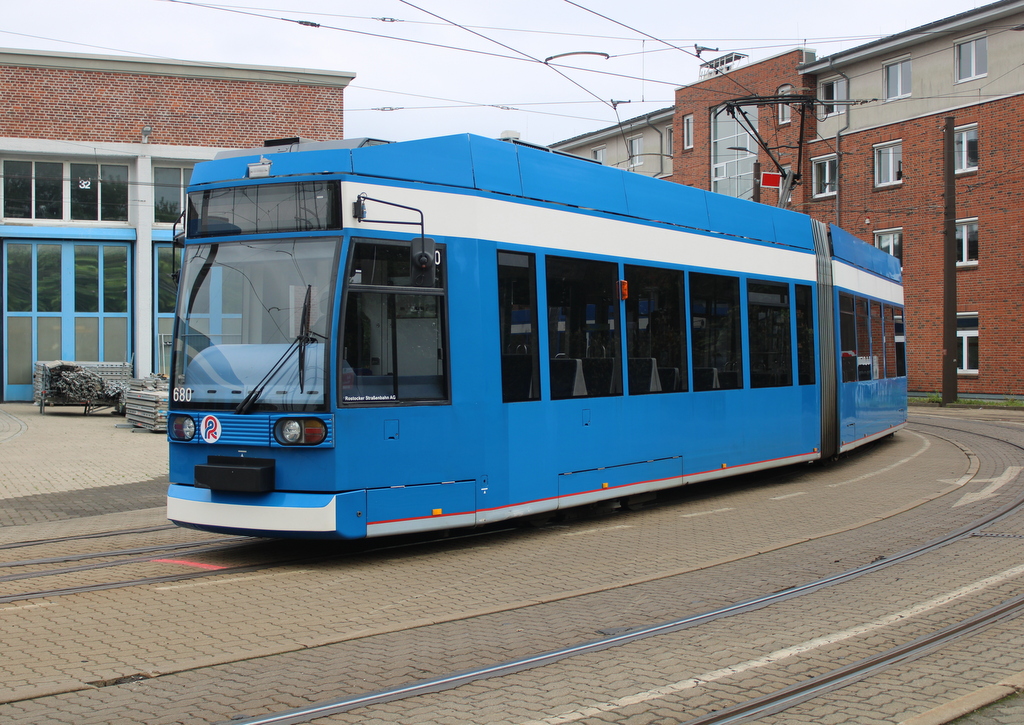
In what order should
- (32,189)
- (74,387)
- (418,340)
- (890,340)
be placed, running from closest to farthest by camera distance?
(418,340), (890,340), (74,387), (32,189)

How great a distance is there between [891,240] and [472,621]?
34.8 m

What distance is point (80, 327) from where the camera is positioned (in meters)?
26.1

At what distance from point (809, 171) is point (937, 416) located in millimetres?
17014

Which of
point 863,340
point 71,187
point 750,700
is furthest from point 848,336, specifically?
point 71,187

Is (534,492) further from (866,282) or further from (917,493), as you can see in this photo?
(866,282)

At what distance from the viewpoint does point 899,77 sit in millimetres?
36125

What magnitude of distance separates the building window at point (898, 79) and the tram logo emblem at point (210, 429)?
114 ft

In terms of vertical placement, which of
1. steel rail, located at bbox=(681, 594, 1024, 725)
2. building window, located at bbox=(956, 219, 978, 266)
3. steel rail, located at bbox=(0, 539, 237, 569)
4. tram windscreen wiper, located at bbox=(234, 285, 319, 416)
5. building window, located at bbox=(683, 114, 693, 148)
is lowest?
steel rail, located at bbox=(681, 594, 1024, 725)

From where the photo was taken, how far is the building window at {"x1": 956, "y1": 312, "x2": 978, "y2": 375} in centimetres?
3369

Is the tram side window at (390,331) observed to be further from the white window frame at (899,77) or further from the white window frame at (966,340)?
the white window frame at (899,77)

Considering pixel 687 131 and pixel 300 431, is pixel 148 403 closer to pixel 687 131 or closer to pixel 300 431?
pixel 300 431

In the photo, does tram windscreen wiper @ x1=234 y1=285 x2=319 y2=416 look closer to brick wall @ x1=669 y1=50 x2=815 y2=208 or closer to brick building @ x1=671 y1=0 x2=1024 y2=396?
brick building @ x1=671 y1=0 x2=1024 y2=396

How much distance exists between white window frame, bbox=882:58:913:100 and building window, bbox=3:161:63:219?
28.7 metres

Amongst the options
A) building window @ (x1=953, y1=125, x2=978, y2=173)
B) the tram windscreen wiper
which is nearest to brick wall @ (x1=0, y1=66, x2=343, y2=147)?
the tram windscreen wiper
